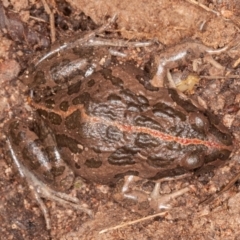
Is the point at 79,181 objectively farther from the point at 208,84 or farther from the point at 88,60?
the point at 208,84

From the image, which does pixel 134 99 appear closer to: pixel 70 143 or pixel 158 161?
pixel 158 161

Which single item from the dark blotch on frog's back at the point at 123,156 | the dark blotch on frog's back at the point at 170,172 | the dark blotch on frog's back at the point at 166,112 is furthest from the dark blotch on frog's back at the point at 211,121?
the dark blotch on frog's back at the point at 123,156

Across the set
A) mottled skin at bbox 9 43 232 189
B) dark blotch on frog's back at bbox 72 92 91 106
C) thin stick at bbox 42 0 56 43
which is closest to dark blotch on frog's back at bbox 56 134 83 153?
mottled skin at bbox 9 43 232 189

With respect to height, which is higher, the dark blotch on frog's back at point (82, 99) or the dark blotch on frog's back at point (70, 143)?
the dark blotch on frog's back at point (82, 99)

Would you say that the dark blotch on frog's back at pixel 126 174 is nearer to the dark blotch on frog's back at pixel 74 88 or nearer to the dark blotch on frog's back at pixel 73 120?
the dark blotch on frog's back at pixel 73 120

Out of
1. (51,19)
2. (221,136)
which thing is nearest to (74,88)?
(51,19)

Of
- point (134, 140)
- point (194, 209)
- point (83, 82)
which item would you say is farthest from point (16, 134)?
point (194, 209)
